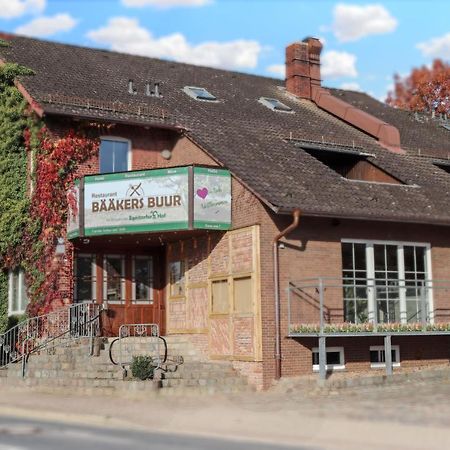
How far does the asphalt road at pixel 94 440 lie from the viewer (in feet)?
36.8

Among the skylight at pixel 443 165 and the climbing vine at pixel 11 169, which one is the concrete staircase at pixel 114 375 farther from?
the skylight at pixel 443 165

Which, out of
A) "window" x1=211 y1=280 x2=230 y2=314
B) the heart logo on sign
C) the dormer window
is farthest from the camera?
the dormer window

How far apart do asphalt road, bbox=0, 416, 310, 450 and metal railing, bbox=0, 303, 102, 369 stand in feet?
25.0

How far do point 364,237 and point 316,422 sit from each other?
28.0ft

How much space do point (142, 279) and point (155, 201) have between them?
4.35 meters

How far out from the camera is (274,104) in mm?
28391

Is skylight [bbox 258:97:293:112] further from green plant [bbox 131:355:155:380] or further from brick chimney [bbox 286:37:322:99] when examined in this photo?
green plant [bbox 131:355:155:380]

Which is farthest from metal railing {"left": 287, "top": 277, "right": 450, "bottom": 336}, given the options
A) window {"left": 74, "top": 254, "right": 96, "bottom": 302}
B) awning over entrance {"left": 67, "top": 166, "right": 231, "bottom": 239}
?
window {"left": 74, "top": 254, "right": 96, "bottom": 302}

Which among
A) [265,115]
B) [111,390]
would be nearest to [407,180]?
[265,115]

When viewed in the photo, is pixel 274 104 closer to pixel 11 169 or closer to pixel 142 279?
pixel 142 279

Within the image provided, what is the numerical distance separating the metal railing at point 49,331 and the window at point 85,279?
20.7 inches

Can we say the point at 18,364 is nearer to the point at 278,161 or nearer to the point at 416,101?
the point at 278,161

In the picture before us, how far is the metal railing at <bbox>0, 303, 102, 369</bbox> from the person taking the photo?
2145 centimetres

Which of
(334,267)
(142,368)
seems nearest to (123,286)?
(142,368)
